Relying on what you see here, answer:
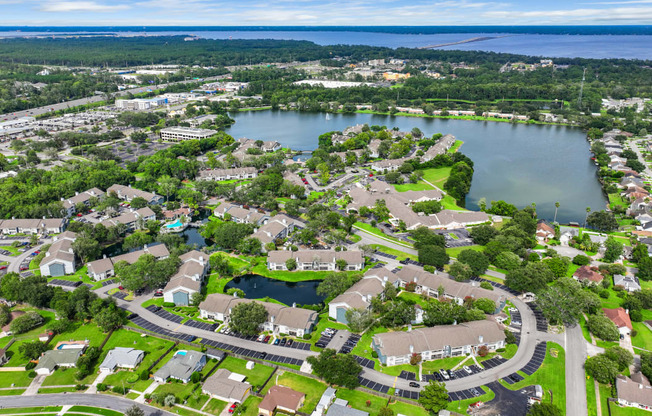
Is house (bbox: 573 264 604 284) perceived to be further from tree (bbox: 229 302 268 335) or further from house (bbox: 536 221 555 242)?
tree (bbox: 229 302 268 335)

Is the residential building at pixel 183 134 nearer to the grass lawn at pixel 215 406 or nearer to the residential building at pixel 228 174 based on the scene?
the residential building at pixel 228 174

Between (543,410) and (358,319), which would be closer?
(543,410)

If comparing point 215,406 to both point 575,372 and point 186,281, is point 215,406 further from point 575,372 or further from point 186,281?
point 575,372

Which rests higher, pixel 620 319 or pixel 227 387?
pixel 620 319

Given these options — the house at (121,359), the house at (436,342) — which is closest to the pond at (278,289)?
the house at (436,342)

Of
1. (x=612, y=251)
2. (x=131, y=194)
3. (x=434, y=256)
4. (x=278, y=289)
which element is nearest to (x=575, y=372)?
(x=434, y=256)

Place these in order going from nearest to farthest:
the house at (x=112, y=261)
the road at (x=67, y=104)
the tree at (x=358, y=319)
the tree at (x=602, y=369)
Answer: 1. the tree at (x=602, y=369)
2. the tree at (x=358, y=319)
3. the house at (x=112, y=261)
4. the road at (x=67, y=104)

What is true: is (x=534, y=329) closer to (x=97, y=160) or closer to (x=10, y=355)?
(x=10, y=355)
